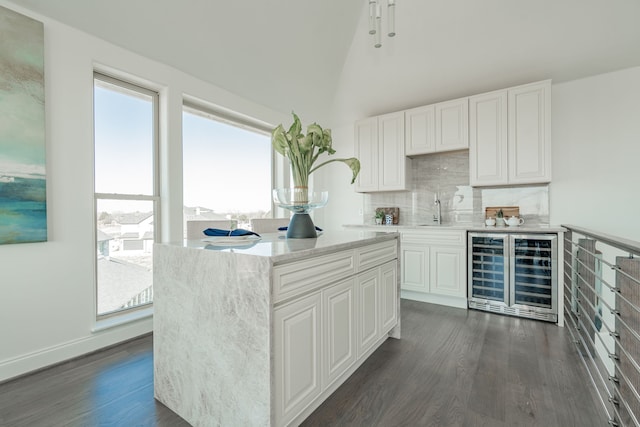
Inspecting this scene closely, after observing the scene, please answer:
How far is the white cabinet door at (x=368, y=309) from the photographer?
191cm

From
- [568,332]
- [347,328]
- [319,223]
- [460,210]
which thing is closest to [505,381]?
[347,328]

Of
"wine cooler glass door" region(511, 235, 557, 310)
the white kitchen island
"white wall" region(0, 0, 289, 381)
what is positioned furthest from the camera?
"wine cooler glass door" region(511, 235, 557, 310)

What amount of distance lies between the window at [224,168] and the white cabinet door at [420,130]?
201 cm

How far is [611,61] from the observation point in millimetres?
3057

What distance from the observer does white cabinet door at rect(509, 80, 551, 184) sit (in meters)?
3.14

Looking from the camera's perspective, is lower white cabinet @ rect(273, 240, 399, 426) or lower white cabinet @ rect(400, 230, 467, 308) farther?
lower white cabinet @ rect(400, 230, 467, 308)

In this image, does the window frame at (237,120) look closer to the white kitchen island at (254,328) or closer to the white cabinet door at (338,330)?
the white kitchen island at (254,328)

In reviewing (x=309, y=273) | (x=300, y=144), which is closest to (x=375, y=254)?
(x=309, y=273)

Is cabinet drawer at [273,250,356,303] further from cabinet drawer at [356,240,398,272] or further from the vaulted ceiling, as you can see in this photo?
the vaulted ceiling

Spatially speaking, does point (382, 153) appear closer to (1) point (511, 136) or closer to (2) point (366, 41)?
(2) point (366, 41)

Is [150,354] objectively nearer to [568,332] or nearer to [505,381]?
[505,381]

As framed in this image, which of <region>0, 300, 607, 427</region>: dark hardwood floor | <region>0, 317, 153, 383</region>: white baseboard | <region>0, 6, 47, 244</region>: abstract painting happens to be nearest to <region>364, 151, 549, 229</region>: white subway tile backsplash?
<region>0, 300, 607, 427</region>: dark hardwood floor

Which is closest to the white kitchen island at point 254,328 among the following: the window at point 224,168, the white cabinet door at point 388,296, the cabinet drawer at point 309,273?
the cabinet drawer at point 309,273

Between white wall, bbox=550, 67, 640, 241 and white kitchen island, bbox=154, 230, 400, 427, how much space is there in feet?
10.1
